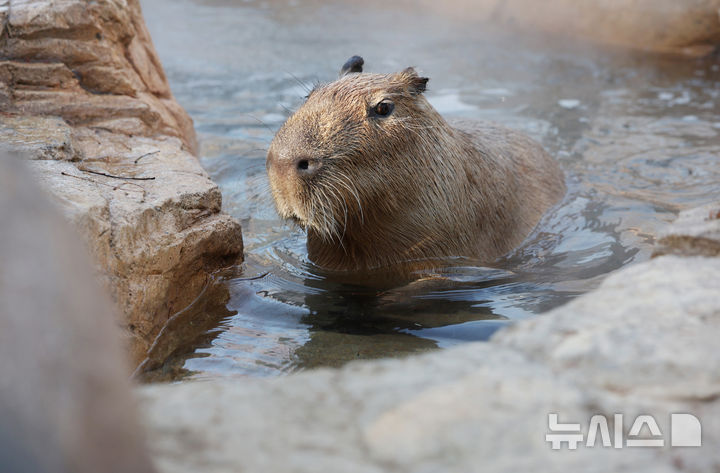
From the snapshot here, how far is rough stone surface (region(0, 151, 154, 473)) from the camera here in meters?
1.17

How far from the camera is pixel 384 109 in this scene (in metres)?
4.15

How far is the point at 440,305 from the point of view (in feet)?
13.7

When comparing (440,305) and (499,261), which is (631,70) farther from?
(440,305)

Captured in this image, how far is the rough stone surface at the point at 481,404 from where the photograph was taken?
1.53 m

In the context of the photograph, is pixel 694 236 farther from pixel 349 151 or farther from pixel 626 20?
pixel 626 20

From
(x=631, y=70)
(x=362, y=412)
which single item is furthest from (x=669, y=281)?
(x=631, y=70)

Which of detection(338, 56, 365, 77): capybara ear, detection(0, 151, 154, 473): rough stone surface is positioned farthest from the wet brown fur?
detection(0, 151, 154, 473): rough stone surface

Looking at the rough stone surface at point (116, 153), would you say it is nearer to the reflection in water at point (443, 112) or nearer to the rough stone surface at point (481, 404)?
the reflection in water at point (443, 112)

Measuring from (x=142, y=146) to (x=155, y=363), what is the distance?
1885 mm

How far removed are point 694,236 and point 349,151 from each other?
6.40 feet

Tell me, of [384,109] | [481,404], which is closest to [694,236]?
[481,404]
